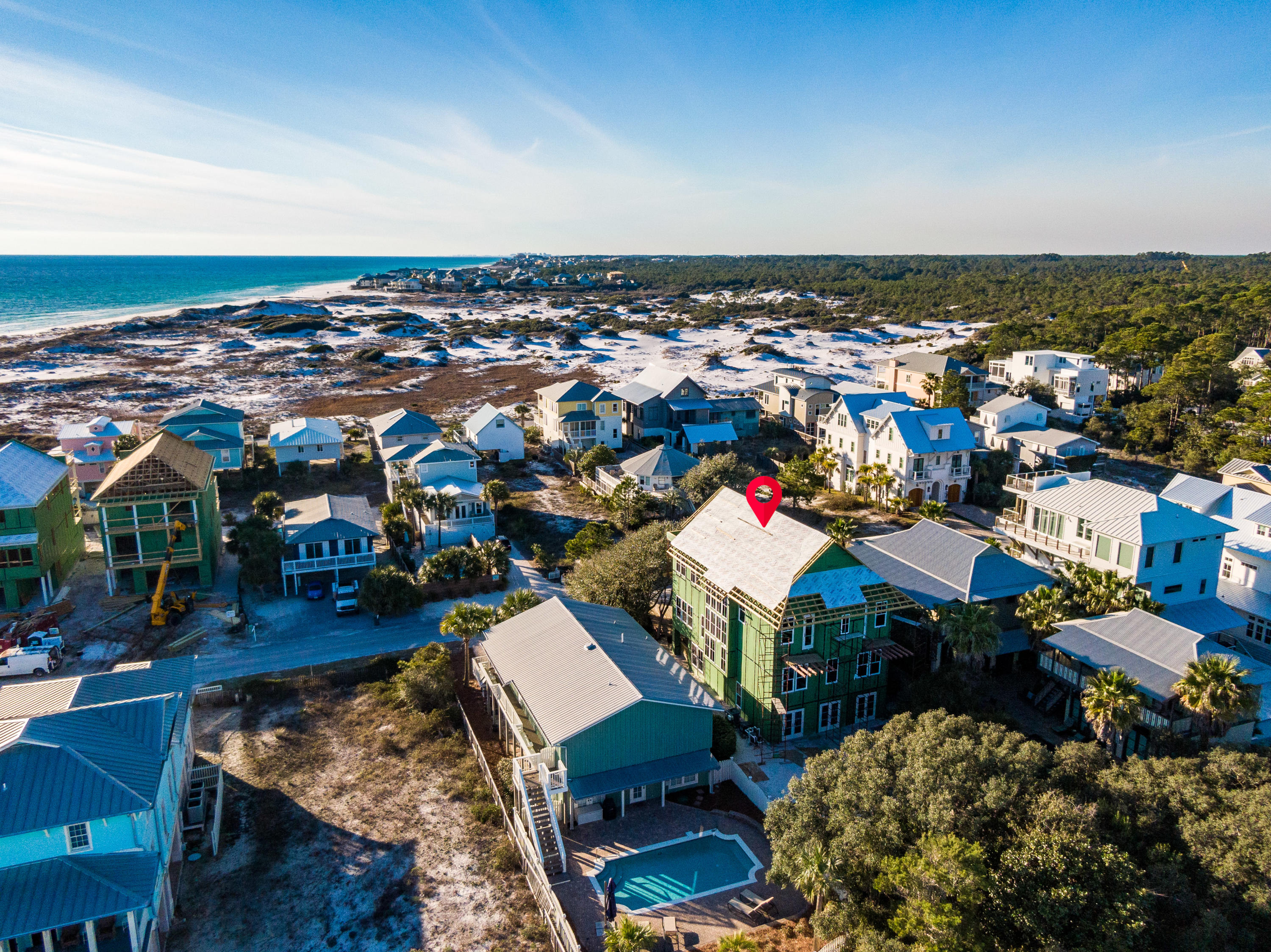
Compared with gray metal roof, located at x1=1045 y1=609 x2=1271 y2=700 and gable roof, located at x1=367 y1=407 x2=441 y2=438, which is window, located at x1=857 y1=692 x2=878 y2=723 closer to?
gray metal roof, located at x1=1045 y1=609 x2=1271 y2=700

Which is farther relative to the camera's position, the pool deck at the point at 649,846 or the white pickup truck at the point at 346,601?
the white pickup truck at the point at 346,601

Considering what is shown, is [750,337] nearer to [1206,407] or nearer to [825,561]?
[1206,407]

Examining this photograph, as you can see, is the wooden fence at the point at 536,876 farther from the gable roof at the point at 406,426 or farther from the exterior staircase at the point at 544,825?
the gable roof at the point at 406,426

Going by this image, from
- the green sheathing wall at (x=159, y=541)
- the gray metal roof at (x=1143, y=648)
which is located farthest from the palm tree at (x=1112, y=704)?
the green sheathing wall at (x=159, y=541)

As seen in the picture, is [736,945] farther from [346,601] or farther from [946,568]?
[346,601]

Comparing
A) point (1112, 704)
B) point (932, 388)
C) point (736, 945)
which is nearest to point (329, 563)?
point (736, 945)

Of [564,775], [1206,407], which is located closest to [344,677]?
[564,775]

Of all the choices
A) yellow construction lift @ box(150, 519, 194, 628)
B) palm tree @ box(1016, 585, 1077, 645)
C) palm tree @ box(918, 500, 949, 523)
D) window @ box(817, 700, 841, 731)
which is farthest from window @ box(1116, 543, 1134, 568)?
yellow construction lift @ box(150, 519, 194, 628)
